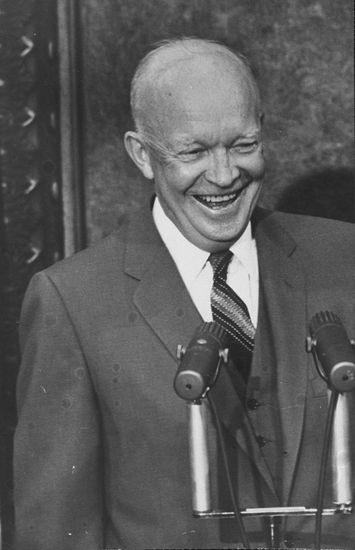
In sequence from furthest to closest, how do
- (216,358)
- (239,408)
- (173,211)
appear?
(173,211), (239,408), (216,358)

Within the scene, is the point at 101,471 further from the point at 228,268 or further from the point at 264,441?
the point at 228,268

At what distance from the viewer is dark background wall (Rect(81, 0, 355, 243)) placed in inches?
92.3

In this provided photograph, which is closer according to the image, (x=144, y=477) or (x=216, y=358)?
(x=216, y=358)

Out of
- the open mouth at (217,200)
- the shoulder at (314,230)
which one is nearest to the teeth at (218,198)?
the open mouth at (217,200)

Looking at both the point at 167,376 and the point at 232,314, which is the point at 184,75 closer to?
the point at 232,314

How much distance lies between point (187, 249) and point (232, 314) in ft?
0.52

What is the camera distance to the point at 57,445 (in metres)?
1.83

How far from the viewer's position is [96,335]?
6.11 feet

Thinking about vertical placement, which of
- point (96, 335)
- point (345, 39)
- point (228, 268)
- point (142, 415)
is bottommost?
point (142, 415)

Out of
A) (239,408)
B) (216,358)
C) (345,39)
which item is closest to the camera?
(216,358)

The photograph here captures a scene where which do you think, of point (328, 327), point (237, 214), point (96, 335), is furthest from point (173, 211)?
point (328, 327)

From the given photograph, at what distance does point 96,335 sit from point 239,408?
32 cm

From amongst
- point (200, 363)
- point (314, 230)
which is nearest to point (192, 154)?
point (314, 230)

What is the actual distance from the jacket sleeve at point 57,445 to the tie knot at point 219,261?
31 cm
